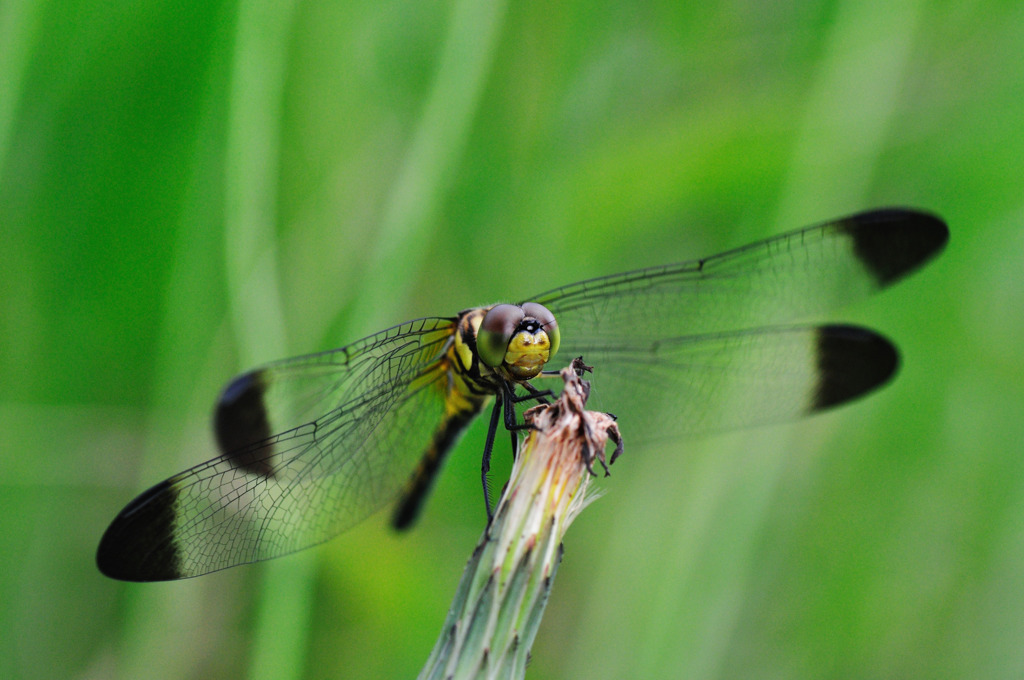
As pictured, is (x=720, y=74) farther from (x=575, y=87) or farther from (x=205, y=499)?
(x=205, y=499)

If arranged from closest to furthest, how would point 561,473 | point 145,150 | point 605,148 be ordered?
point 561,473, point 145,150, point 605,148

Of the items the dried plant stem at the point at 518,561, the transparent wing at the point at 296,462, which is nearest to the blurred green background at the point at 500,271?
the transparent wing at the point at 296,462

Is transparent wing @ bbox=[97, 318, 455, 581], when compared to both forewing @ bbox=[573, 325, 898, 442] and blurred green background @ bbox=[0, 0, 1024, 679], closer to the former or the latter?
blurred green background @ bbox=[0, 0, 1024, 679]

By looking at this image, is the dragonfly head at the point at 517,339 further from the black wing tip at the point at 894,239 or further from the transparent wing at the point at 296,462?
the black wing tip at the point at 894,239

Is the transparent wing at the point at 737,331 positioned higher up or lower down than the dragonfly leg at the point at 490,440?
higher up

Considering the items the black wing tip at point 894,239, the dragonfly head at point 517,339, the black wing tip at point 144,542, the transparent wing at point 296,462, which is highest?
the black wing tip at point 894,239

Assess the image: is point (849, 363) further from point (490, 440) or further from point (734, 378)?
point (490, 440)

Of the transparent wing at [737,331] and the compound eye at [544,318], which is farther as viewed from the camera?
the transparent wing at [737,331]

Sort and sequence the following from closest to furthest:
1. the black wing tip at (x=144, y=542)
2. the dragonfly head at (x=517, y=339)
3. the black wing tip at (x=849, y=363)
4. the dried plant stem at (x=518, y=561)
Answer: the dried plant stem at (x=518, y=561)
the black wing tip at (x=144, y=542)
the dragonfly head at (x=517, y=339)
the black wing tip at (x=849, y=363)

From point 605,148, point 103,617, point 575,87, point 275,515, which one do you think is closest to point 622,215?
point 605,148
